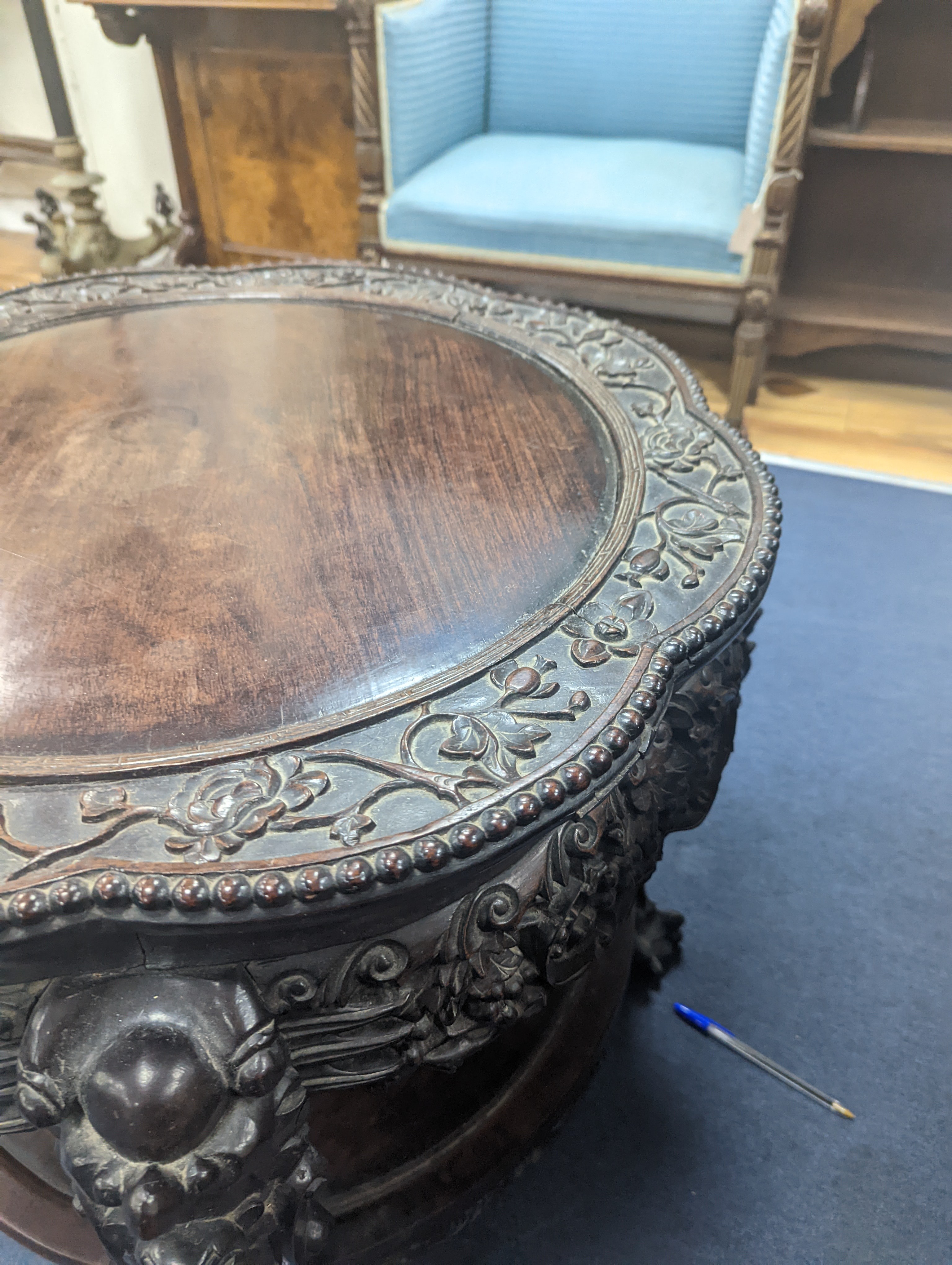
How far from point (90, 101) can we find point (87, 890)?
342cm

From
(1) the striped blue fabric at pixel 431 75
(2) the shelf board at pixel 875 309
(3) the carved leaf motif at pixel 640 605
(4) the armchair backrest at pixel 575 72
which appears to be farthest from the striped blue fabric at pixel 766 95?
(3) the carved leaf motif at pixel 640 605

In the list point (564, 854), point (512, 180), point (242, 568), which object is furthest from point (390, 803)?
point (512, 180)

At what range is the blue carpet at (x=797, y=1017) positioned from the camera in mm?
870

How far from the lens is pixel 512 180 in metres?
2.14

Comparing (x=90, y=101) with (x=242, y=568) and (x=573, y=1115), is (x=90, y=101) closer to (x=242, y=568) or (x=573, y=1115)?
(x=242, y=568)

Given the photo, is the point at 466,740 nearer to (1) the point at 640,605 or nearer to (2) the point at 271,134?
(1) the point at 640,605

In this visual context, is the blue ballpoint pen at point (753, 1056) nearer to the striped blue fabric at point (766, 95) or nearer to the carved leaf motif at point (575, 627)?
the carved leaf motif at point (575, 627)

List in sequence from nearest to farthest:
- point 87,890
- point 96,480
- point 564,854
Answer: point 87,890, point 564,854, point 96,480

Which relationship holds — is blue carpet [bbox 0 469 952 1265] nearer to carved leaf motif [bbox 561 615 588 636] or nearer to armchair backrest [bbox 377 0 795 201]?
carved leaf motif [bbox 561 615 588 636]

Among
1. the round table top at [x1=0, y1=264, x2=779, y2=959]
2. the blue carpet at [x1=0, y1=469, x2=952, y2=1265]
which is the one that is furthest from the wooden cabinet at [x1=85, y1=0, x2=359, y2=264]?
the blue carpet at [x1=0, y1=469, x2=952, y2=1265]

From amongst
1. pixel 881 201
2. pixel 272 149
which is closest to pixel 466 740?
pixel 881 201

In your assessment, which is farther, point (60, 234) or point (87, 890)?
point (60, 234)

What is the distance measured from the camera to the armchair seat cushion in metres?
2.00

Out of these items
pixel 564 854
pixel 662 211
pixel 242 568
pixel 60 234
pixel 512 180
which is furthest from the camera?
pixel 60 234
